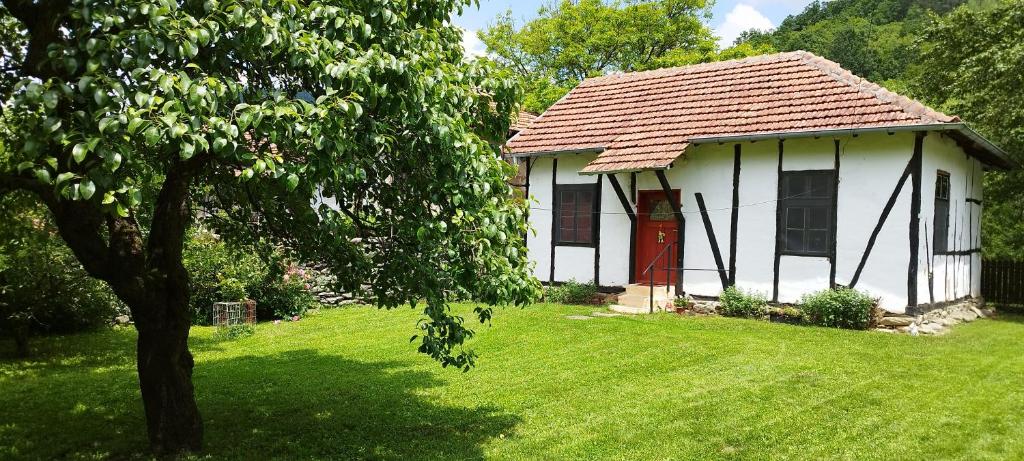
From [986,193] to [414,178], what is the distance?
17471 mm

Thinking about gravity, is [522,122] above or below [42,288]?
above

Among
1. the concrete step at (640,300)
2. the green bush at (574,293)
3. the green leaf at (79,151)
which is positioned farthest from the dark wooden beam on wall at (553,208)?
the green leaf at (79,151)

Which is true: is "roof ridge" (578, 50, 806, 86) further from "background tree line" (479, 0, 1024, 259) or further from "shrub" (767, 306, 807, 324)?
"shrub" (767, 306, 807, 324)

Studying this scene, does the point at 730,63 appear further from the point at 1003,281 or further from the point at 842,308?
the point at 1003,281

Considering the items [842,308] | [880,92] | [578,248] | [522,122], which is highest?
[522,122]

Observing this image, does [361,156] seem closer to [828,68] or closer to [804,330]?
[804,330]

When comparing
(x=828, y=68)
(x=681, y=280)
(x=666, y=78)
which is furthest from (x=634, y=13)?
(x=681, y=280)

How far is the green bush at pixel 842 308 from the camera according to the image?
37.5ft

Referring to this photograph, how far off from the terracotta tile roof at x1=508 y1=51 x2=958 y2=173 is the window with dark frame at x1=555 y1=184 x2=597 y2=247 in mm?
969

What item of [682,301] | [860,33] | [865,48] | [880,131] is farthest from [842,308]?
[860,33]

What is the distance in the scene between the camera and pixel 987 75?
15.5 meters

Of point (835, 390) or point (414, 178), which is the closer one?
point (414, 178)

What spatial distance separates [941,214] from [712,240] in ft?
13.6

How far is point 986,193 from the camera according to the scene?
55.6 ft
